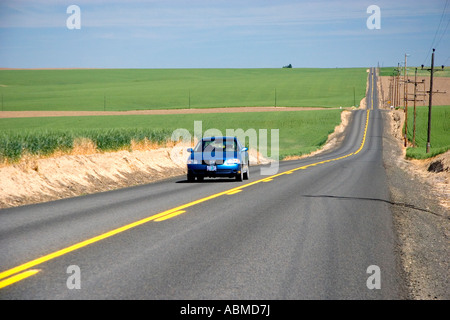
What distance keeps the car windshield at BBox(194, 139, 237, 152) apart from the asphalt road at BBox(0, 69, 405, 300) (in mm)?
6431

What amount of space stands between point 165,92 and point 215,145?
5240 inches

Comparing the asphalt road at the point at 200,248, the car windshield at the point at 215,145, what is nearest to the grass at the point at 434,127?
the car windshield at the point at 215,145

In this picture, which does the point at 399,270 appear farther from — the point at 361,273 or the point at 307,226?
the point at 307,226

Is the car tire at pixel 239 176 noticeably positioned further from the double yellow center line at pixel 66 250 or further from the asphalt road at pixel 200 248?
the double yellow center line at pixel 66 250

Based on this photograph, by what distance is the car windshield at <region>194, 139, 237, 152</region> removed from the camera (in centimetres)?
2172

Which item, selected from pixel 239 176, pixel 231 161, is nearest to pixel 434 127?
pixel 239 176

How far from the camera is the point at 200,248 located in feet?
27.0

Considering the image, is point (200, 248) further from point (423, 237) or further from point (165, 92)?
→ point (165, 92)

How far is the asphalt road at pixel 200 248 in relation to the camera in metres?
6.10

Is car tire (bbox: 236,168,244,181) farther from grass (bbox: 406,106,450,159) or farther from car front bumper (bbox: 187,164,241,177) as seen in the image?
grass (bbox: 406,106,450,159)

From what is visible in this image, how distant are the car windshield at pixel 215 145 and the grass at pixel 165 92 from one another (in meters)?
102

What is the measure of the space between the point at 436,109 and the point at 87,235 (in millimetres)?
106700

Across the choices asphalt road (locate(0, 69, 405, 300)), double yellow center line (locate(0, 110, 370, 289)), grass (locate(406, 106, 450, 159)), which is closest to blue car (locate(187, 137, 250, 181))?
asphalt road (locate(0, 69, 405, 300))

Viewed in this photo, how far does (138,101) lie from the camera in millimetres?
135375
